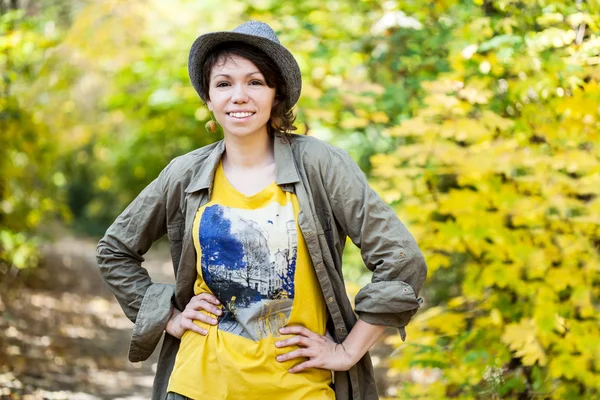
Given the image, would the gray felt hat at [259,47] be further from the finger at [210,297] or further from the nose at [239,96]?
the finger at [210,297]

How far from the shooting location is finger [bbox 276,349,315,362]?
87.7 inches

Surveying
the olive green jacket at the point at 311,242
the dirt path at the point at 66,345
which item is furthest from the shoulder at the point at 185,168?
the dirt path at the point at 66,345

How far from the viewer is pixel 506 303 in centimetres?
426

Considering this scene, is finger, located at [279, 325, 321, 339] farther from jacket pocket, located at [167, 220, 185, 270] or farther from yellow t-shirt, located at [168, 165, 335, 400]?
jacket pocket, located at [167, 220, 185, 270]

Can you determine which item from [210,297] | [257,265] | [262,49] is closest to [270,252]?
[257,265]

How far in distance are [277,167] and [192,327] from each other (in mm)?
559

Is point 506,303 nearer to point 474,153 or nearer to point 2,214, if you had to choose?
point 474,153

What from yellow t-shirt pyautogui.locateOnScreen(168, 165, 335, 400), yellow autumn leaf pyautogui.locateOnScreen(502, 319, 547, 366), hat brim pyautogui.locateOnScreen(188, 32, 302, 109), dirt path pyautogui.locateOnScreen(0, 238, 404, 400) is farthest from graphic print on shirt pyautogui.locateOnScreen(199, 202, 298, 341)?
dirt path pyautogui.locateOnScreen(0, 238, 404, 400)

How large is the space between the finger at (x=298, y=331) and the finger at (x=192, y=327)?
243mm

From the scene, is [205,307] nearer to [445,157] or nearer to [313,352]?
[313,352]

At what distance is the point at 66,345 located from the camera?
706 cm

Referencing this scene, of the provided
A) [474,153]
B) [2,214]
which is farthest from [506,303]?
[2,214]

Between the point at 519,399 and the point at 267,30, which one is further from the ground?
the point at 267,30

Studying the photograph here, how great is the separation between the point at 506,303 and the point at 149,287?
2.43 meters
